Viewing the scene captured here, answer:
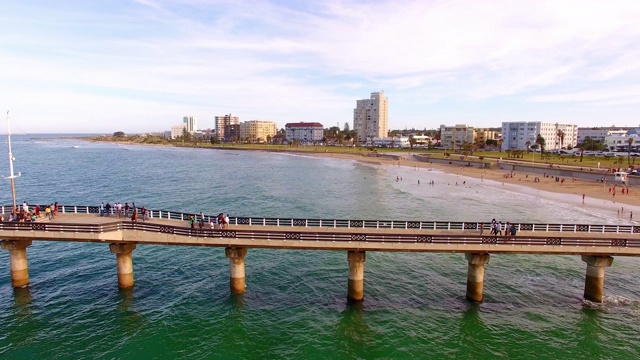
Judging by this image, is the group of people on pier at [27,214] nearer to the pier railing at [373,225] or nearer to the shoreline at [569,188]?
the pier railing at [373,225]

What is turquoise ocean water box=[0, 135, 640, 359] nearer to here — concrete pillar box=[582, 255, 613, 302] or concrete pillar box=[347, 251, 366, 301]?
concrete pillar box=[582, 255, 613, 302]

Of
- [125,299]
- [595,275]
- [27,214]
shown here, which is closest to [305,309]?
[125,299]

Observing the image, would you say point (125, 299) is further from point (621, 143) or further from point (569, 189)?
point (621, 143)

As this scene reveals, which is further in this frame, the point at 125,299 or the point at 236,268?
the point at 236,268

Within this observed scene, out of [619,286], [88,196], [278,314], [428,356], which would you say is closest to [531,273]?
[619,286]

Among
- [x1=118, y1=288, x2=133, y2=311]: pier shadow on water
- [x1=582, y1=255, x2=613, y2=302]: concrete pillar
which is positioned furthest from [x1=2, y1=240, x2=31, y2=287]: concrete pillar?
[x1=582, y1=255, x2=613, y2=302]: concrete pillar

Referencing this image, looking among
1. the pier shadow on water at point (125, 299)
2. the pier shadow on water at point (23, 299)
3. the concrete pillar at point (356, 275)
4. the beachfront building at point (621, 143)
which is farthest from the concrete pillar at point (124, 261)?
the beachfront building at point (621, 143)
